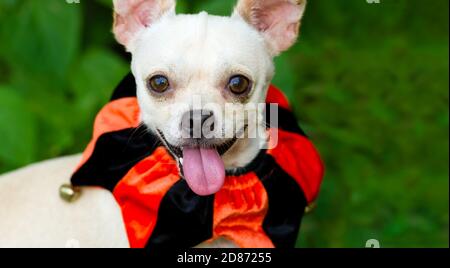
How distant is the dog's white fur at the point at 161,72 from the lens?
6.25 ft

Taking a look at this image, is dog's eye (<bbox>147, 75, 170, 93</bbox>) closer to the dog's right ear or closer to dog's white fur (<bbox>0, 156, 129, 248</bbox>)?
the dog's right ear

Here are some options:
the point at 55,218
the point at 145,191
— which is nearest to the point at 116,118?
the point at 145,191

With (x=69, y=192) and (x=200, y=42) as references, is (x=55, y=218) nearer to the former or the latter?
(x=69, y=192)

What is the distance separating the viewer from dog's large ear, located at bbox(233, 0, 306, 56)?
2.07 m

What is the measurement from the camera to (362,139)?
3412mm

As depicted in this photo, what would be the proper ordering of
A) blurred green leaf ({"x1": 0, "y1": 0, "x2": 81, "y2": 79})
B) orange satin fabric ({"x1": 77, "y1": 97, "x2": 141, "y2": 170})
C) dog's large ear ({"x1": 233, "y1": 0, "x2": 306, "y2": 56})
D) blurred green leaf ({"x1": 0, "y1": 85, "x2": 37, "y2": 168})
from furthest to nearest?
blurred green leaf ({"x1": 0, "y1": 0, "x2": 81, "y2": 79}) < blurred green leaf ({"x1": 0, "y1": 85, "x2": 37, "y2": 168}) < orange satin fabric ({"x1": 77, "y1": 97, "x2": 141, "y2": 170}) < dog's large ear ({"x1": 233, "y1": 0, "x2": 306, "y2": 56})

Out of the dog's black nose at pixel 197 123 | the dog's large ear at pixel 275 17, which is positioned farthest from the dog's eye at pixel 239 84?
the dog's large ear at pixel 275 17

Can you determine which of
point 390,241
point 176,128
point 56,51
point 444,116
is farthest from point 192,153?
point 444,116

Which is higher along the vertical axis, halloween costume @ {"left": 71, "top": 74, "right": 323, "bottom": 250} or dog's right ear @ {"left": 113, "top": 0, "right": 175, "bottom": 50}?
dog's right ear @ {"left": 113, "top": 0, "right": 175, "bottom": 50}

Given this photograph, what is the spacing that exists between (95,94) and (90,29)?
53cm

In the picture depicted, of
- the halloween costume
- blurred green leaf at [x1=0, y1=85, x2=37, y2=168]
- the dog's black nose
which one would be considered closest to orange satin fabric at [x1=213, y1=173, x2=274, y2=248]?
the halloween costume

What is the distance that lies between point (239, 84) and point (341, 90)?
1633 millimetres
